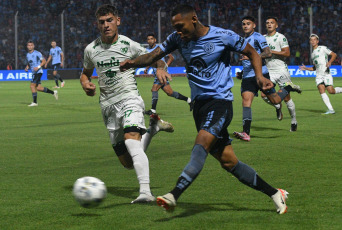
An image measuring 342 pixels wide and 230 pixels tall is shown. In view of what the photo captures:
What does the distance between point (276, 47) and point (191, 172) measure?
934cm

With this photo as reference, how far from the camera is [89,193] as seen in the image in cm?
597

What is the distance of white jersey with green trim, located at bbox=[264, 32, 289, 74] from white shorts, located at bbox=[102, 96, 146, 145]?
7218 mm

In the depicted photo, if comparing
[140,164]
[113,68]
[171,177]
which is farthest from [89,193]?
[171,177]

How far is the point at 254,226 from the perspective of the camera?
5.45 meters

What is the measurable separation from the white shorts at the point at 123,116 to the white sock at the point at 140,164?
215 millimetres

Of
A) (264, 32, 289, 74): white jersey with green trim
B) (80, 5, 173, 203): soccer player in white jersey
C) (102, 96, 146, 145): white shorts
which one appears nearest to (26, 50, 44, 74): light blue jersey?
(264, 32, 289, 74): white jersey with green trim

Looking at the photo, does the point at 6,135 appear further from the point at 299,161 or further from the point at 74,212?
the point at 74,212

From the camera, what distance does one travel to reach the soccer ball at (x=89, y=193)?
5.96 metres

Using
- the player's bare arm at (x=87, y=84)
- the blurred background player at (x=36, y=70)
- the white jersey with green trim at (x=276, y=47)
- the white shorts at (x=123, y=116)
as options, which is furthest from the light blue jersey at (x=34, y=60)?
the white shorts at (x=123, y=116)

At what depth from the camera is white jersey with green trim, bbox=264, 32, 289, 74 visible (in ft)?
46.0

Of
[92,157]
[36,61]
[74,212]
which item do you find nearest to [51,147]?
[92,157]

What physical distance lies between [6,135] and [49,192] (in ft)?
21.6

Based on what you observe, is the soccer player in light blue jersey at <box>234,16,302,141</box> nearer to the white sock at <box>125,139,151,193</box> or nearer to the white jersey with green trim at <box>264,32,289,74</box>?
the white jersey with green trim at <box>264,32,289,74</box>

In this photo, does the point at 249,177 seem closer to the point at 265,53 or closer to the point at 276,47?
the point at 265,53
